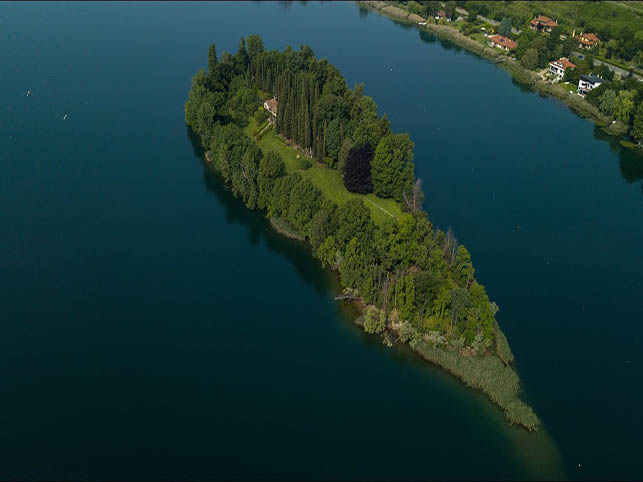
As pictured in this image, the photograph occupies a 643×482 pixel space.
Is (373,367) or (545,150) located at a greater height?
(545,150)

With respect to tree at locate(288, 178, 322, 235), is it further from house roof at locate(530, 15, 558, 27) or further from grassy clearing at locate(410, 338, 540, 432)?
house roof at locate(530, 15, 558, 27)

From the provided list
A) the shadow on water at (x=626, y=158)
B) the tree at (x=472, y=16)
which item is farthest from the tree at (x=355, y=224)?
Result: the tree at (x=472, y=16)

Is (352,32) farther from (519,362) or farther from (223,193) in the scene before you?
(519,362)

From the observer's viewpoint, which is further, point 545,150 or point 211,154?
point 545,150

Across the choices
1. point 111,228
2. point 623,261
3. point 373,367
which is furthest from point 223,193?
point 623,261

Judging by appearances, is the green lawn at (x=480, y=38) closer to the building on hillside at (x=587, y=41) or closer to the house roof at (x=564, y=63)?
the house roof at (x=564, y=63)
